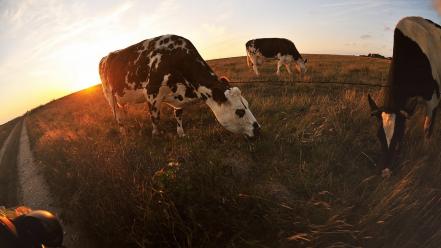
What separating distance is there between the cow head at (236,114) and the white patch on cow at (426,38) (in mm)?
3384

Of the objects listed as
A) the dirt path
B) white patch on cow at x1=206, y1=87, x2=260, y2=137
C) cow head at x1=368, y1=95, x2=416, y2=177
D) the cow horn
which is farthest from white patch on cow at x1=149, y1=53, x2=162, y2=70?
the cow horn

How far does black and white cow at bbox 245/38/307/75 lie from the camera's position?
24.6m

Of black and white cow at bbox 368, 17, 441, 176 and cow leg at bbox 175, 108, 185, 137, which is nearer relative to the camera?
black and white cow at bbox 368, 17, 441, 176

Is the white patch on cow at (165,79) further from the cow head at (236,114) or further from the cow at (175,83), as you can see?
the cow head at (236,114)

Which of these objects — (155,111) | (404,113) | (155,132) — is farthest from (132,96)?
(404,113)

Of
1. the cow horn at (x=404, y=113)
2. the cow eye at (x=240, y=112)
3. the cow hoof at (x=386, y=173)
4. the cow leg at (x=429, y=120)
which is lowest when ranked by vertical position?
the cow hoof at (x=386, y=173)

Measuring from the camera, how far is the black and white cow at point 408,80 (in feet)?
20.3

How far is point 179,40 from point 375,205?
22.3 feet

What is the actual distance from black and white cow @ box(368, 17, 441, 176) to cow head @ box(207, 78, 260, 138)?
248 centimetres

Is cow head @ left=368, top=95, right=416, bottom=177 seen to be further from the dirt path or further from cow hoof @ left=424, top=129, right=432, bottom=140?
the dirt path

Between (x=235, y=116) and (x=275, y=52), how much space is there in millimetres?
17745

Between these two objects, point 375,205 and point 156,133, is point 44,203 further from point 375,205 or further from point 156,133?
point 375,205

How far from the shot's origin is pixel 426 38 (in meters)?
7.40

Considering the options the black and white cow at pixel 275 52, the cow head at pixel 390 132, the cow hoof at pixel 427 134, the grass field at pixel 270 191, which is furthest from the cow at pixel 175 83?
the black and white cow at pixel 275 52
